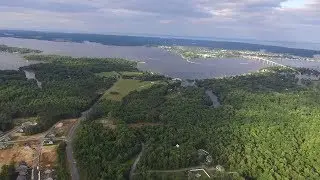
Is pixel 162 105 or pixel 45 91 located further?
pixel 45 91

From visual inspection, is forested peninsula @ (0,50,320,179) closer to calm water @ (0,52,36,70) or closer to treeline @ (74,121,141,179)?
treeline @ (74,121,141,179)

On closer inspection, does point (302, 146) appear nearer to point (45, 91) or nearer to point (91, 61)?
point (45, 91)

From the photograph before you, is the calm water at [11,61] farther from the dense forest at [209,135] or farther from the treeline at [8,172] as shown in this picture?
the treeline at [8,172]

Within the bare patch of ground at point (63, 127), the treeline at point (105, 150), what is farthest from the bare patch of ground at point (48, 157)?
the bare patch of ground at point (63, 127)

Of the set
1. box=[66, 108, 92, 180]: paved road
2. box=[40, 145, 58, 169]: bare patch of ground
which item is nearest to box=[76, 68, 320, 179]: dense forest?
box=[66, 108, 92, 180]: paved road

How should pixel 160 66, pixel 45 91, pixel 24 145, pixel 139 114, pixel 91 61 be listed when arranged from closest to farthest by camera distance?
pixel 24 145 < pixel 139 114 < pixel 45 91 < pixel 91 61 < pixel 160 66

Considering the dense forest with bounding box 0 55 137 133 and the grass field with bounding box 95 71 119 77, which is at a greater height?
the dense forest with bounding box 0 55 137 133

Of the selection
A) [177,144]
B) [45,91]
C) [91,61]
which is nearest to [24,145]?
[177,144]
